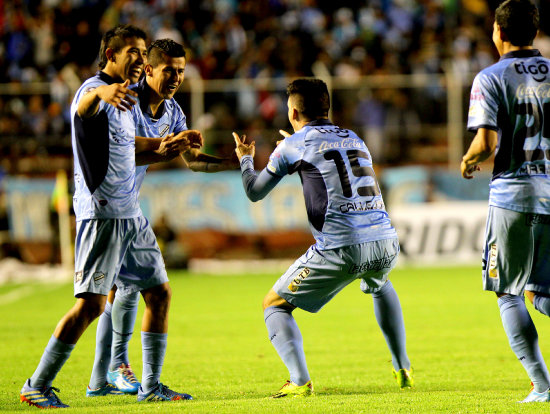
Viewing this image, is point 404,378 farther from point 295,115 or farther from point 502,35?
point 502,35

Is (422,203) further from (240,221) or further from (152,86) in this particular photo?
(152,86)

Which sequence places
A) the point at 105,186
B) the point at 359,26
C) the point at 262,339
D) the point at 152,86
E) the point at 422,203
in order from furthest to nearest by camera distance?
1. the point at 359,26
2. the point at 422,203
3. the point at 262,339
4. the point at 152,86
5. the point at 105,186

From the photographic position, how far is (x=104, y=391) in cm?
676

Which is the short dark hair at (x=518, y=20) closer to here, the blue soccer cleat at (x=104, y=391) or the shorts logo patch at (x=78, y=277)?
the shorts logo patch at (x=78, y=277)

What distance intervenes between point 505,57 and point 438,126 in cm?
1450

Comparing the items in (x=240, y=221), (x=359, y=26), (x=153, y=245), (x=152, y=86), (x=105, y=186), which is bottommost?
(x=240, y=221)

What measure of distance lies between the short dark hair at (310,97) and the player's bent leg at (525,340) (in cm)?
180

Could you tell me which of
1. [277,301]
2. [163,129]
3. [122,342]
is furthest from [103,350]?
[163,129]

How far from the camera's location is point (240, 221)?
19938mm

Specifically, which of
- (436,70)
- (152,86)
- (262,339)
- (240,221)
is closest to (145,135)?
(152,86)

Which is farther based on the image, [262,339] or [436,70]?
[436,70]

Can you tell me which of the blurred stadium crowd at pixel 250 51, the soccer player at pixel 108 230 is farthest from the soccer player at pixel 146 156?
the blurred stadium crowd at pixel 250 51

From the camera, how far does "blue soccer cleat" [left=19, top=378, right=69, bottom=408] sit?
5992mm

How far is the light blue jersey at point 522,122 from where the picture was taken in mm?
5762
